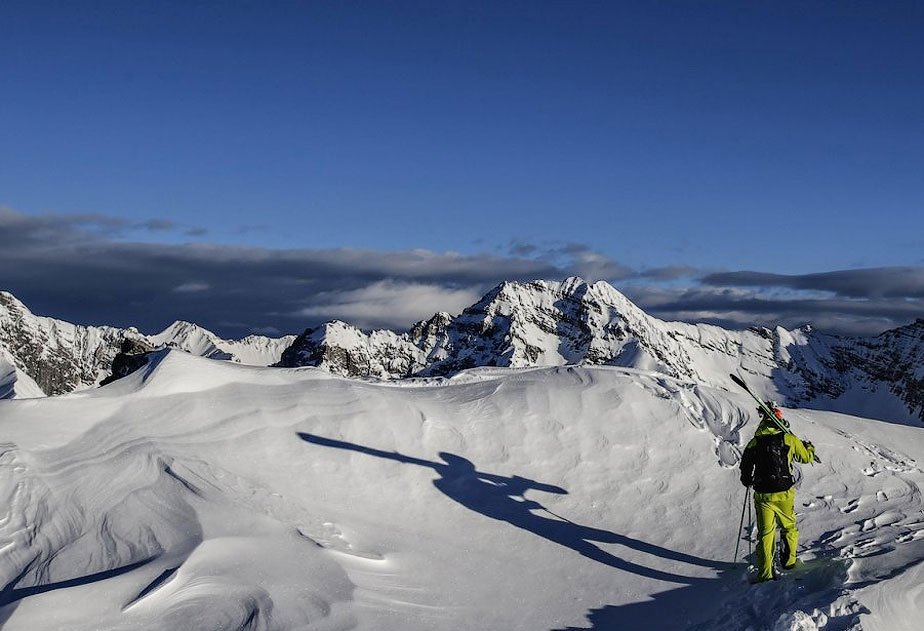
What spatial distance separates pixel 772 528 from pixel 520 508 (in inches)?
175

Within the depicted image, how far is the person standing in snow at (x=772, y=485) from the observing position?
1238cm

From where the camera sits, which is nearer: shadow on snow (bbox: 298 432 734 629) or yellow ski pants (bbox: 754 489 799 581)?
shadow on snow (bbox: 298 432 734 629)

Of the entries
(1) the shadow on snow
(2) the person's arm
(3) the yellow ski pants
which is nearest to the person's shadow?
(1) the shadow on snow

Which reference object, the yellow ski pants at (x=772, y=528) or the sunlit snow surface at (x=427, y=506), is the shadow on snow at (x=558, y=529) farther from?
the yellow ski pants at (x=772, y=528)

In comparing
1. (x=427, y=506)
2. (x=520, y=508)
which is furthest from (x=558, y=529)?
(x=427, y=506)

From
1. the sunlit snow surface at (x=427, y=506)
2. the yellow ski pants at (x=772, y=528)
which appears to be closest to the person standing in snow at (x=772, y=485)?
the yellow ski pants at (x=772, y=528)

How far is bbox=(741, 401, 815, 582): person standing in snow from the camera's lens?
1238cm

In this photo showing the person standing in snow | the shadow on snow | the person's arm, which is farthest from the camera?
the person's arm

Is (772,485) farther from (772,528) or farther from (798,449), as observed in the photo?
(798,449)

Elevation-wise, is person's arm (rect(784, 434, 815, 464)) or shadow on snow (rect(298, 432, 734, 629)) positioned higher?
person's arm (rect(784, 434, 815, 464))

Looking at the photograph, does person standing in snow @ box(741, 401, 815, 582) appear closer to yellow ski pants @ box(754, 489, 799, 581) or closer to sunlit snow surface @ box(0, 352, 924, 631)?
yellow ski pants @ box(754, 489, 799, 581)

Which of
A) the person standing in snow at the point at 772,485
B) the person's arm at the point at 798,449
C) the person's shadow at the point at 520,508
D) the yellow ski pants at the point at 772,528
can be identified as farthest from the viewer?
the person's shadow at the point at 520,508

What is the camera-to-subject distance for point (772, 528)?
12.5 m

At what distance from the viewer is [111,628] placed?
10.4 metres
